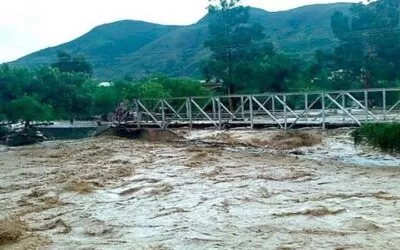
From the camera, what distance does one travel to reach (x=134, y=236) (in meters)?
9.09

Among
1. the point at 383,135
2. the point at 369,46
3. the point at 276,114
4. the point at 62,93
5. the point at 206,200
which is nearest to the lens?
the point at 206,200

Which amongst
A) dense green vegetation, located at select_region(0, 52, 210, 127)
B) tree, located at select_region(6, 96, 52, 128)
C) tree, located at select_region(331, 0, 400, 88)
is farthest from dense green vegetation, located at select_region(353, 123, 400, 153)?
tree, located at select_region(331, 0, 400, 88)

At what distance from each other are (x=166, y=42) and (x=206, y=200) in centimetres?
8114

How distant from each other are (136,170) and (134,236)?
8.13 meters

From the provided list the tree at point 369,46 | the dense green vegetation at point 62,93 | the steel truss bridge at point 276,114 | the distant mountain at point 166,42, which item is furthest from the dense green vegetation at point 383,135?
the distant mountain at point 166,42

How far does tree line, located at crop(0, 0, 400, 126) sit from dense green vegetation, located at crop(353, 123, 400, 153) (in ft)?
67.1

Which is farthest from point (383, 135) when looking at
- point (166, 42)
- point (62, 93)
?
point (166, 42)

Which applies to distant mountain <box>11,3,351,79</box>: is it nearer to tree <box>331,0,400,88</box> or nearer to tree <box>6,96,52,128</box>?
tree <box>331,0,400,88</box>

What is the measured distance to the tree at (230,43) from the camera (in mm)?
38531

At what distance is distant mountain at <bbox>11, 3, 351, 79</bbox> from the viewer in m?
75.2

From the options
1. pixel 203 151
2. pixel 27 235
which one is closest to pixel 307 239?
pixel 27 235

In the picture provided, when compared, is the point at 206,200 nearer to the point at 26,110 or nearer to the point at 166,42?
the point at 26,110

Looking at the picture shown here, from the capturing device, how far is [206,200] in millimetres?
11820

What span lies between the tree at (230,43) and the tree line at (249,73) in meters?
0.07
